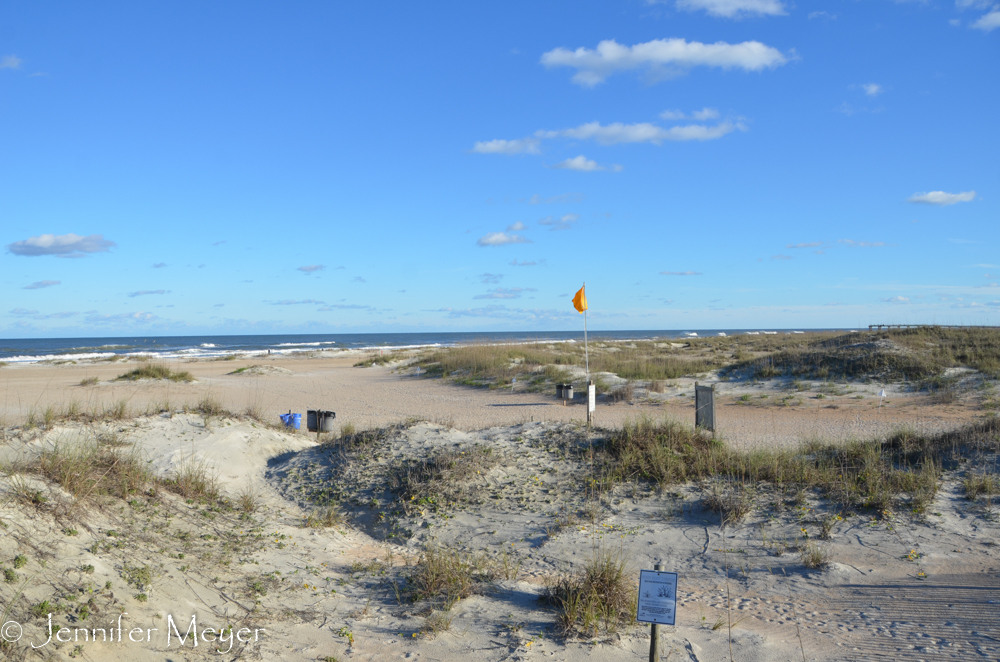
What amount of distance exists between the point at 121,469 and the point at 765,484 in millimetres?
7733

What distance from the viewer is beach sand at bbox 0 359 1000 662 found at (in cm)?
459

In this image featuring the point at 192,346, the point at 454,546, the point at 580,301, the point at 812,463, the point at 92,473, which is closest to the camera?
the point at 92,473

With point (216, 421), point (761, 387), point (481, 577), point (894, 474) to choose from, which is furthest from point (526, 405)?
point (481, 577)

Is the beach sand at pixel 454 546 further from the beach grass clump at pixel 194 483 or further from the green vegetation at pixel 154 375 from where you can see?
the green vegetation at pixel 154 375

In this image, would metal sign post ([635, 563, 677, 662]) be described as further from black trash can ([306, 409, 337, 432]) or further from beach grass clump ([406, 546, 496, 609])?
black trash can ([306, 409, 337, 432])

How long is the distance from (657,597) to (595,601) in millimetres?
1421

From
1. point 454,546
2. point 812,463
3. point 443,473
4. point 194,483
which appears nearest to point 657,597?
point 454,546

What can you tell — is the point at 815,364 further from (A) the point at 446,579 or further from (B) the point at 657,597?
(B) the point at 657,597

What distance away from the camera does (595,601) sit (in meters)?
4.99

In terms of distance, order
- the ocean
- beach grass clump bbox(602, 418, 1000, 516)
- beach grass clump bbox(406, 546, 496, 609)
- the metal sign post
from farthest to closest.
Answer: the ocean, beach grass clump bbox(602, 418, 1000, 516), beach grass clump bbox(406, 546, 496, 609), the metal sign post

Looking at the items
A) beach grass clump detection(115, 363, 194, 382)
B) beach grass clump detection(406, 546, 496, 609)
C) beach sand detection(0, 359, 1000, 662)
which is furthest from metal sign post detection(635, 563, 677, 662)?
beach grass clump detection(115, 363, 194, 382)

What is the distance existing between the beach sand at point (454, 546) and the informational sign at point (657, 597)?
109cm

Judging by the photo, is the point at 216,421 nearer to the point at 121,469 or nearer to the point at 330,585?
the point at 121,469

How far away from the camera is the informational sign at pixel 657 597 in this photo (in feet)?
11.9
